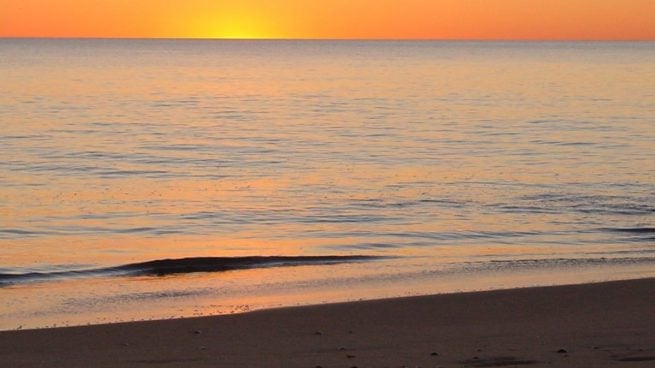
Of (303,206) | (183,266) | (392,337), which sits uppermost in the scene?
(392,337)

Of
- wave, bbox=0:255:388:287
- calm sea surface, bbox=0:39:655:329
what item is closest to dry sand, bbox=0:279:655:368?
calm sea surface, bbox=0:39:655:329

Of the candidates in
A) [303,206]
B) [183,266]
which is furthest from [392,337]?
[303,206]

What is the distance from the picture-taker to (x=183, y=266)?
52.4 ft

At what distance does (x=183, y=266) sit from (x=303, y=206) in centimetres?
665

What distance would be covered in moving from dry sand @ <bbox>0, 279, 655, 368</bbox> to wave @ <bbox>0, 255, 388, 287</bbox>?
13.0 feet

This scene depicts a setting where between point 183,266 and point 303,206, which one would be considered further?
point 303,206

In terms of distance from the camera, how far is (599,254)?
17.1m

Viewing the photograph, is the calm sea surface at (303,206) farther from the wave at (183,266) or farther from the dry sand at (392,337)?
the dry sand at (392,337)

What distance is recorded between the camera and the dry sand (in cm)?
919

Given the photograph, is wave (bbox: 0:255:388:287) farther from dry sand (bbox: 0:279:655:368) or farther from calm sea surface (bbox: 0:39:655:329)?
dry sand (bbox: 0:279:655:368)

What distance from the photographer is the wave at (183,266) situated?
15086mm

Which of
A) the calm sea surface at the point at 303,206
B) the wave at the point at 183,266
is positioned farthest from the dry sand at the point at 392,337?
the wave at the point at 183,266

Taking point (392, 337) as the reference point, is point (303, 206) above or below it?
below

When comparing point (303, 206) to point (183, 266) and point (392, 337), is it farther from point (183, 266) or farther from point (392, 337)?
point (392, 337)
